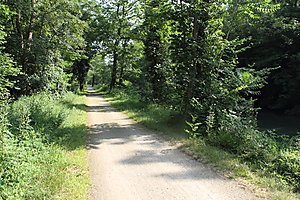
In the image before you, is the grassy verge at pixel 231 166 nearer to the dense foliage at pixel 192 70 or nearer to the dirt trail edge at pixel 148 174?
the dirt trail edge at pixel 148 174

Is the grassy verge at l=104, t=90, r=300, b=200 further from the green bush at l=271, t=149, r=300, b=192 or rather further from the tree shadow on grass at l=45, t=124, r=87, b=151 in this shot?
the tree shadow on grass at l=45, t=124, r=87, b=151

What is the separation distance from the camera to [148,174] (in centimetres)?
539

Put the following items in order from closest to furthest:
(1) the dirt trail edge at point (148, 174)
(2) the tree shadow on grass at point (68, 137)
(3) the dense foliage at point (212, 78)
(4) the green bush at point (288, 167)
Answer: (1) the dirt trail edge at point (148, 174)
(4) the green bush at point (288, 167)
(3) the dense foliage at point (212, 78)
(2) the tree shadow on grass at point (68, 137)

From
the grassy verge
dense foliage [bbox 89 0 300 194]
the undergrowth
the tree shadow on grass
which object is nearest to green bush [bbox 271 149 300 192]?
dense foliage [bbox 89 0 300 194]

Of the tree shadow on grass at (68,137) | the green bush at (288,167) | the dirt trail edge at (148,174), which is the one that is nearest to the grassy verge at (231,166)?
the dirt trail edge at (148,174)

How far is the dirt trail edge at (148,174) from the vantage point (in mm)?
4484

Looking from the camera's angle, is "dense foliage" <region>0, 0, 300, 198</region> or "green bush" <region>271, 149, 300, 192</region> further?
"dense foliage" <region>0, 0, 300, 198</region>

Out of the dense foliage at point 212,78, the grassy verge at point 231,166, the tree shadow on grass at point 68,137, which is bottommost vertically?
the grassy verge at point 231,166

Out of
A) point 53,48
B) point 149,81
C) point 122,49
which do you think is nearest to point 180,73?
point 149,81

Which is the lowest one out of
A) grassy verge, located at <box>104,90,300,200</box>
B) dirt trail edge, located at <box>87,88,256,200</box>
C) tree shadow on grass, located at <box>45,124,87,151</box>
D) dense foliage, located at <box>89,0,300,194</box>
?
dirt trail edge, located at <box>87,88,256,200</box>

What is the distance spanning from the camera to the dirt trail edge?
448 centimetres

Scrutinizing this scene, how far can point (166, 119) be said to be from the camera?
11133 mm

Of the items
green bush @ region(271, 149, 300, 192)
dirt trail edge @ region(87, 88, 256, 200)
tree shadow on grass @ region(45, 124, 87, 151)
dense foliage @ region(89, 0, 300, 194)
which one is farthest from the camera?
tree shadow on grass @ region(45, 124, 87, 151)

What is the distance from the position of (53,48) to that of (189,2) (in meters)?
10.9
